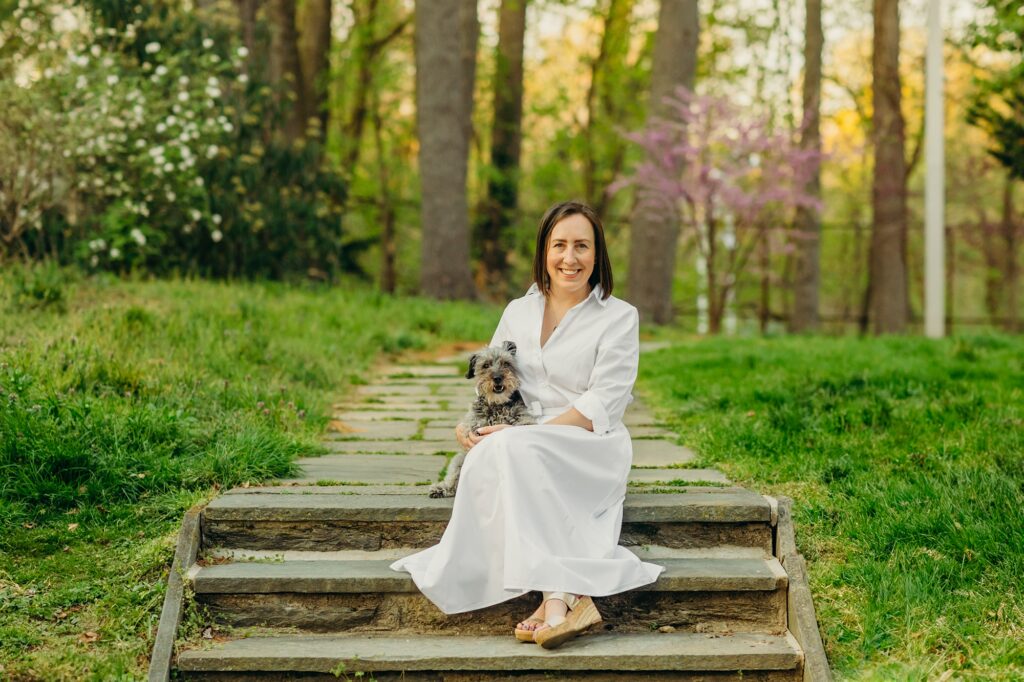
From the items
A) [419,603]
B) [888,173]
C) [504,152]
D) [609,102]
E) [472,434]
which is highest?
[609,102]

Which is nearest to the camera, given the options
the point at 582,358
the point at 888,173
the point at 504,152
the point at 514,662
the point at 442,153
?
the point at 514,662

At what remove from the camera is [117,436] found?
16.0 feet

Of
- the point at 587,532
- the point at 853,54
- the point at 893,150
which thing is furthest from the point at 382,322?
the point at 853,54

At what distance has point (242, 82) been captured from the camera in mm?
11906

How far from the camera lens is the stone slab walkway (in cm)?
500

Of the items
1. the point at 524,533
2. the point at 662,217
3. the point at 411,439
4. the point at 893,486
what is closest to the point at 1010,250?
the point at 662,217

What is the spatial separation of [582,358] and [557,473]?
62cm

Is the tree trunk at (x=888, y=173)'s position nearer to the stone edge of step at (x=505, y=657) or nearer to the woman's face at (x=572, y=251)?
the woman's face at (x=572, y=251)

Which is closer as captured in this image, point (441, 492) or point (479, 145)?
point (441, 492)

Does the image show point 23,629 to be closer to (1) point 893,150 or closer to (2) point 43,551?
(2) point 43,551

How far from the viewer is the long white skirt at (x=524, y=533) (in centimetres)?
377

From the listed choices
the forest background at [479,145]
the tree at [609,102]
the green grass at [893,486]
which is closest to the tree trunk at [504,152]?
the forest background at [479,145]

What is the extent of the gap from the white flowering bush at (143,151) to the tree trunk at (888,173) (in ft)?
31.2

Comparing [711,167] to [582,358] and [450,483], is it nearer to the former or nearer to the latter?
[582,358]
